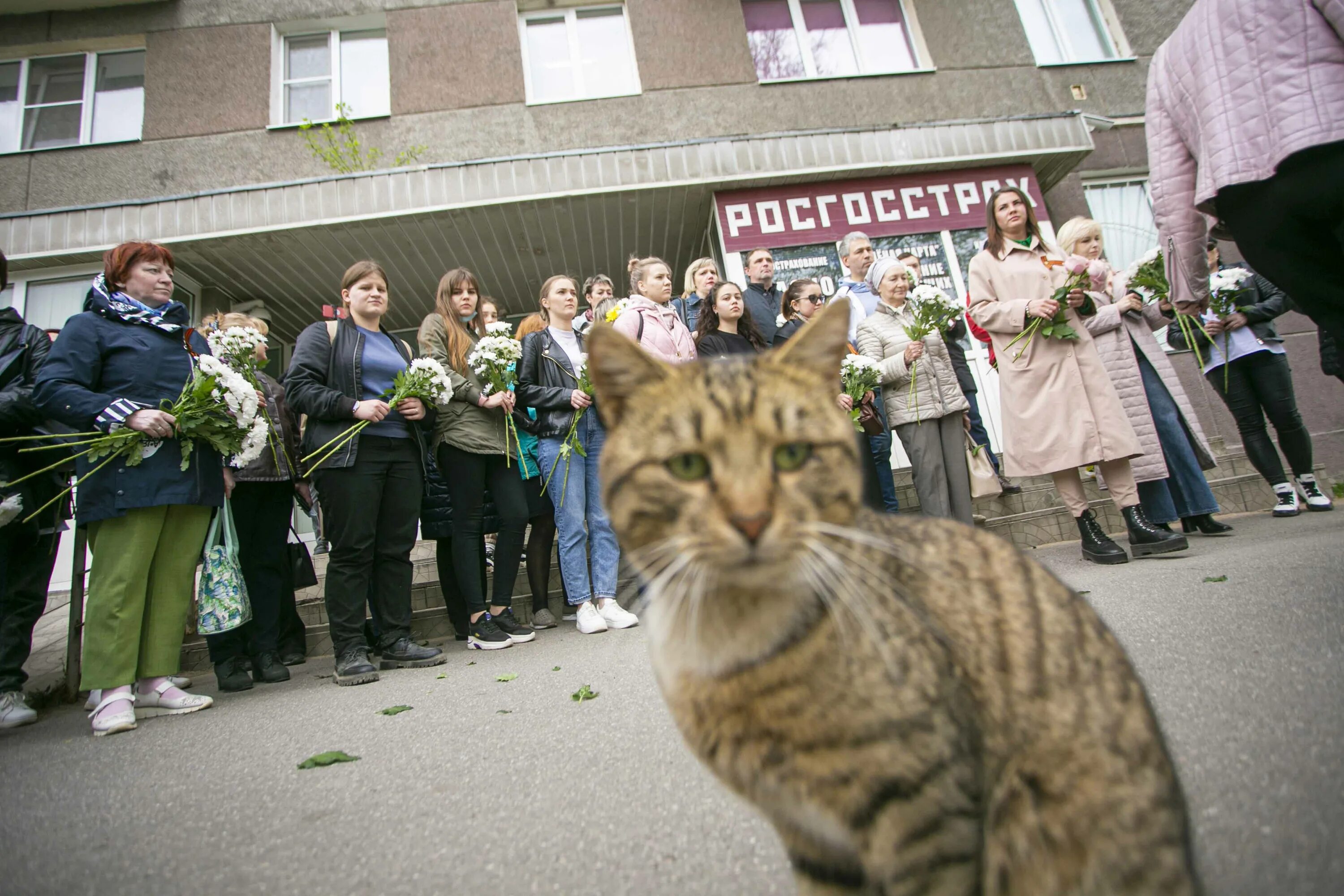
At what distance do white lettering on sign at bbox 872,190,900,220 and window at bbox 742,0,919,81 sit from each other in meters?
2.44

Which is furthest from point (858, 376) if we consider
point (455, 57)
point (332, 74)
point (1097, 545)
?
point (332, 74)

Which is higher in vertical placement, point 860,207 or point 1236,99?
point 860,207

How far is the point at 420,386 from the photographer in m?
3.93

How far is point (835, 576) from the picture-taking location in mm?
1151

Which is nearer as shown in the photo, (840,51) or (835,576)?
(835,576)

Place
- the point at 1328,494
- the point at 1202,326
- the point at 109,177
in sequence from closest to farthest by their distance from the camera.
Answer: the point at 1202,326 → the point at 1328,494 → the point at 109,177

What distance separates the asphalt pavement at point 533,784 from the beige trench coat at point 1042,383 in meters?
1.07

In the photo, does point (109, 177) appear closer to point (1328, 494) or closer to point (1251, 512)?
point (1251, 512)

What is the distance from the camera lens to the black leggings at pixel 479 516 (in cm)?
425

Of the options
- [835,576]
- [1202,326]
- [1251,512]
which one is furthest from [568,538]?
[1251,512]

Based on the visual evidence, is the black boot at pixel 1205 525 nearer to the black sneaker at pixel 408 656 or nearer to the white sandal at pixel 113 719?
the black sneaker at pixel 408 656

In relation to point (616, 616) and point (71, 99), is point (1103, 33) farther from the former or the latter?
point (71, 99)

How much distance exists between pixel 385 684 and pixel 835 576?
3244 millimetres

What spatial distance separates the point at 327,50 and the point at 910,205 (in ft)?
30.7
